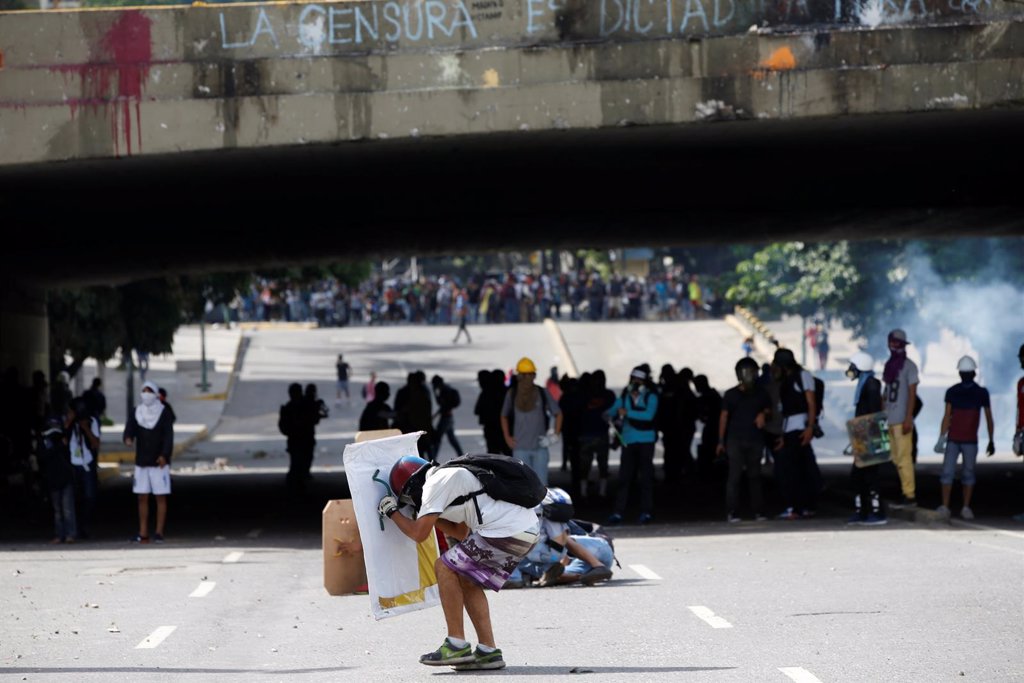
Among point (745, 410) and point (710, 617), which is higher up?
point (745, 410)

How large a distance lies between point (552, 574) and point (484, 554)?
4702 millimetres

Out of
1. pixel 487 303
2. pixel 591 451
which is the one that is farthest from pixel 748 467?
pixel 487 303

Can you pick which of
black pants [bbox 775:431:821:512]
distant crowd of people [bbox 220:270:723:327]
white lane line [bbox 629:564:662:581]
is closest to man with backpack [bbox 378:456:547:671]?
white lane line [bbox 629:564:662:581]

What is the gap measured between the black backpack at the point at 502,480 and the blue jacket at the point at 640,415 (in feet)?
33.4

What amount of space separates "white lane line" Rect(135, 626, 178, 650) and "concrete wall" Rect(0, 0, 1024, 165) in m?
6.96

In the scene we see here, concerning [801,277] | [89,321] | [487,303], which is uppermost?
[801,277]

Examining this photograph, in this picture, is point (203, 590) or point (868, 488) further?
point (868, 488)

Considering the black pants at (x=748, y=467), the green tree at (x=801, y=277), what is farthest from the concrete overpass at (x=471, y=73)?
the green tree at (x=801, y=277)

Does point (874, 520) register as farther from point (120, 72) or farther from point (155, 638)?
point (155, 638)

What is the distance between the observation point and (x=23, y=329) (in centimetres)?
2905

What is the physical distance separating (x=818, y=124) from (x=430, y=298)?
5354 cm

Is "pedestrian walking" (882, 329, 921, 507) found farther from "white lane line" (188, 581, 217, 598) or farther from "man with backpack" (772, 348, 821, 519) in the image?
"white lane line" (188, 581, 217, 598)

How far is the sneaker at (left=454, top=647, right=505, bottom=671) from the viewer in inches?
363

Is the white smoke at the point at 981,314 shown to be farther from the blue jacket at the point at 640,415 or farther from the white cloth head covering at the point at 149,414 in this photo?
the white cloth head covering at the point at 149,414
